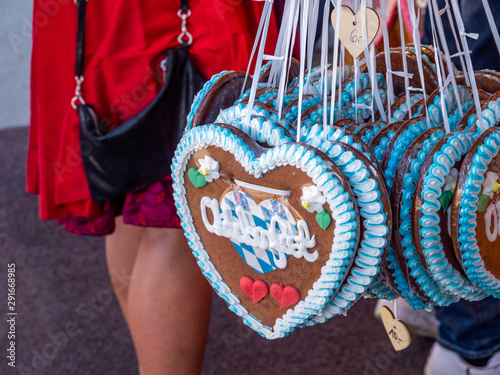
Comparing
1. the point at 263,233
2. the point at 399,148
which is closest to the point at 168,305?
the point at 263,233

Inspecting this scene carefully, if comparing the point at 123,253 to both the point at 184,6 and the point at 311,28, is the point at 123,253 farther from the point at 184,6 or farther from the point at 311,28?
the point at 311,28

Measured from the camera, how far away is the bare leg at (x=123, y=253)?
1215 millimetres

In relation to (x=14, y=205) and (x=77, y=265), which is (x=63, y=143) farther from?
(x=14, y=205)

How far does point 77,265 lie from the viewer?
6.53 ft

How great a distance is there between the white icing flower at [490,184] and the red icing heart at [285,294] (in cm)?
21

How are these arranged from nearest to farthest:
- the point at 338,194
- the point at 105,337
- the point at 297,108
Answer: the point at 338,194 → the point at 297,108 → the point at 105,337

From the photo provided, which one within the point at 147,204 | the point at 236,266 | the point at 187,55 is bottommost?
the point at 147,204

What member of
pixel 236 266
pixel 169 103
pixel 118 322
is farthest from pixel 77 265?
pixel 236 266

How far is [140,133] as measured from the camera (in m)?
0.95

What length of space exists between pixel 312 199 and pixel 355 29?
0.18 meters

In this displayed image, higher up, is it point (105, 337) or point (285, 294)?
point (285, 294)

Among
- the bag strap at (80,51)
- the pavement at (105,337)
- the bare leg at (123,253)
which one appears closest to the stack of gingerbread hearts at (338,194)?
the bag strap at (80,51)

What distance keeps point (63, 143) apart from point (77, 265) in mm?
1101

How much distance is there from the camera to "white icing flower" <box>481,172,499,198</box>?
54cm
